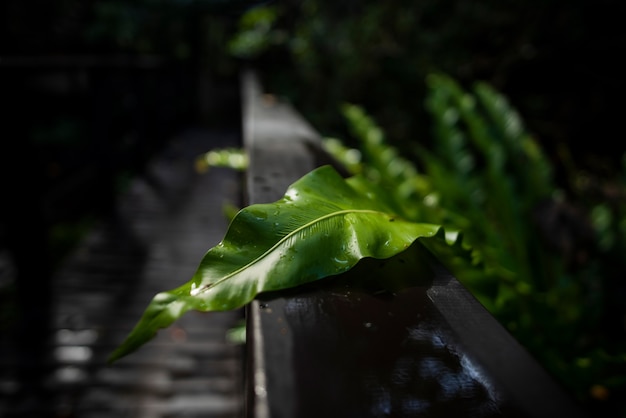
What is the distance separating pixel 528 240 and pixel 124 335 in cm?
195

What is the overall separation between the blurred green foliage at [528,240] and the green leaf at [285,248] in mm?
477

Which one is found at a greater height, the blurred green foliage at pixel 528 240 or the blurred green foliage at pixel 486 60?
the blurred green foliage at pixel 486 60

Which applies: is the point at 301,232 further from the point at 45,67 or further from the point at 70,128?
the point at 70,128

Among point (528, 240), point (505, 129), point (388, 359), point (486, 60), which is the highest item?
point (486, 60)

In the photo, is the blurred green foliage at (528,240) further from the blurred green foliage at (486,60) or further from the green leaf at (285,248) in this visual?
the blurred green foliage at (486,60)

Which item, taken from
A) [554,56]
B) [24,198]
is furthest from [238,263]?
[554,56]

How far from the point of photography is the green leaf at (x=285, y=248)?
1.87 feet

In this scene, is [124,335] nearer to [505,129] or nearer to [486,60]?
[505,129]

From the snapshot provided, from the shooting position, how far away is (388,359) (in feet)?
1.62

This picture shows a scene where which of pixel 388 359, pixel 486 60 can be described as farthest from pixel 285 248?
pixel 486 60

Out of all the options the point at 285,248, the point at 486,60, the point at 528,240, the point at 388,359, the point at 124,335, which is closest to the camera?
the point at 388,359

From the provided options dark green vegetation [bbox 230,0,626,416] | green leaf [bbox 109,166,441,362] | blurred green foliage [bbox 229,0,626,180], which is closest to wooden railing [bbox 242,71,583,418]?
green leaf [bbox 109,166,441,362]

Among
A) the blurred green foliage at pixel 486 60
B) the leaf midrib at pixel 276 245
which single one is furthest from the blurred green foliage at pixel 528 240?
the blurred green foliage at pixel 486 60

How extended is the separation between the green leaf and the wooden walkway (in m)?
1.40
